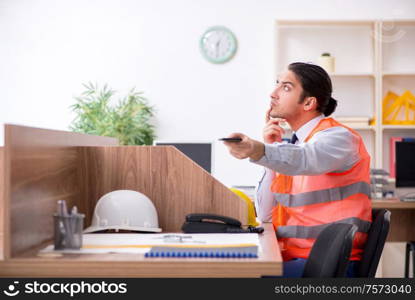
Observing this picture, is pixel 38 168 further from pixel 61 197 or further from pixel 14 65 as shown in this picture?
pixel 14 65

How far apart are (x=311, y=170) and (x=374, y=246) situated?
1.09 ft

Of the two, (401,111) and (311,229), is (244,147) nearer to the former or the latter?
(311,229)

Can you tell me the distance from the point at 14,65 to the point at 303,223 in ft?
14.2

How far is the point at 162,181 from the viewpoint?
2133mm

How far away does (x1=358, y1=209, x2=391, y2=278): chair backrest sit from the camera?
1986 mm

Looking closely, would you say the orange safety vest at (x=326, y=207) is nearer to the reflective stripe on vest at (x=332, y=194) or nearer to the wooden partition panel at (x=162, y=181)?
the reflective stripe on vest at (x=332, y=194)

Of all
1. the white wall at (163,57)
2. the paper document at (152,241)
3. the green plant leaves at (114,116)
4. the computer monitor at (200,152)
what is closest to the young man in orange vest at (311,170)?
the paper document at (152,241)

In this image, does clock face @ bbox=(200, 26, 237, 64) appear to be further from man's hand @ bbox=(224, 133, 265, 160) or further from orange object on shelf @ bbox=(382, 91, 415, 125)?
man's hand @ bbox=(224, 133, 265, 160)

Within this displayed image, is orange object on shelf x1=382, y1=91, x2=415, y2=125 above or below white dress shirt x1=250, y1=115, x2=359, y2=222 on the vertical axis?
above

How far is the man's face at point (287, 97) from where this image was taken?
2.23 meters

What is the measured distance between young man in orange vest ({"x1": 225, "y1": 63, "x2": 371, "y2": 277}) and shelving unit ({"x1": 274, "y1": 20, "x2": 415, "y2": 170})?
10.4ft

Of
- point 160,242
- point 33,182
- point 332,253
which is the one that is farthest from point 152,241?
point 332,253

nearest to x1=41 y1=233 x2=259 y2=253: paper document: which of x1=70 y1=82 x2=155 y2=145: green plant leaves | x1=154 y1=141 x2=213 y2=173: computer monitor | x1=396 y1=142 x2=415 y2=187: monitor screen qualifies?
x1=154 y1=141 x2=213 y2=173: computer monitor

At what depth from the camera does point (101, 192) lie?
217cm
